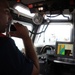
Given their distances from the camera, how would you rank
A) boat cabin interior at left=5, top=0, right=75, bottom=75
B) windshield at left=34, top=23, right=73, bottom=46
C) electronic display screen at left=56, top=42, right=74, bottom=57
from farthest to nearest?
windshield at left=34, top=23, right=73, bottom=46, electronic display screen at left=56, top=42, right=74, bottom=57, boat cabin interior at left=5, top=0, right=75, bottom=75

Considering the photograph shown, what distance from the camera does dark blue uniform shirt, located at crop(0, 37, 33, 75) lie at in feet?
2.60

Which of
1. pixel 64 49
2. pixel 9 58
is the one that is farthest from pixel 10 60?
pixel 64 49

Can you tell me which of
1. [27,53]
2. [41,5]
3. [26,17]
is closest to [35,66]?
[27,53]

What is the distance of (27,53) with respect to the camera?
2.93ft

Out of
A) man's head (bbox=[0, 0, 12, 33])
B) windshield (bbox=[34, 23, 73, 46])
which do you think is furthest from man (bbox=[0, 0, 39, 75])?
windshield (bbox=[34, 23, 73, 46])

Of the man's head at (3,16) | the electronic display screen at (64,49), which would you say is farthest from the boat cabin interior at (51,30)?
the man's head at (3,16)

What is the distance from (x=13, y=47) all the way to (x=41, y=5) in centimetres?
243

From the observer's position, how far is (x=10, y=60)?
2.61 ft

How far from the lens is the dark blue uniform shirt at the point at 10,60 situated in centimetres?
79

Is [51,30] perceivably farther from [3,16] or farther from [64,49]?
[3,16]

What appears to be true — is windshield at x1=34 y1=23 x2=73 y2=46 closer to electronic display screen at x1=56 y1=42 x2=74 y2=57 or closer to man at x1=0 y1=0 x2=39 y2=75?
electronic display screen at x1=56 y1=42 x2=74 y2=57

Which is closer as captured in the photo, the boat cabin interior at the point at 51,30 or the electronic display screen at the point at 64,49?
the boat cabin interior at the point at 51,30

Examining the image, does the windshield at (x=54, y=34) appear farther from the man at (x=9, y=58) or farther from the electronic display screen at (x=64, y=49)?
the man at (x=9, y=58)

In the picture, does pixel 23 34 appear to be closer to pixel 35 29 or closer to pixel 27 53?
pixel 27 53
